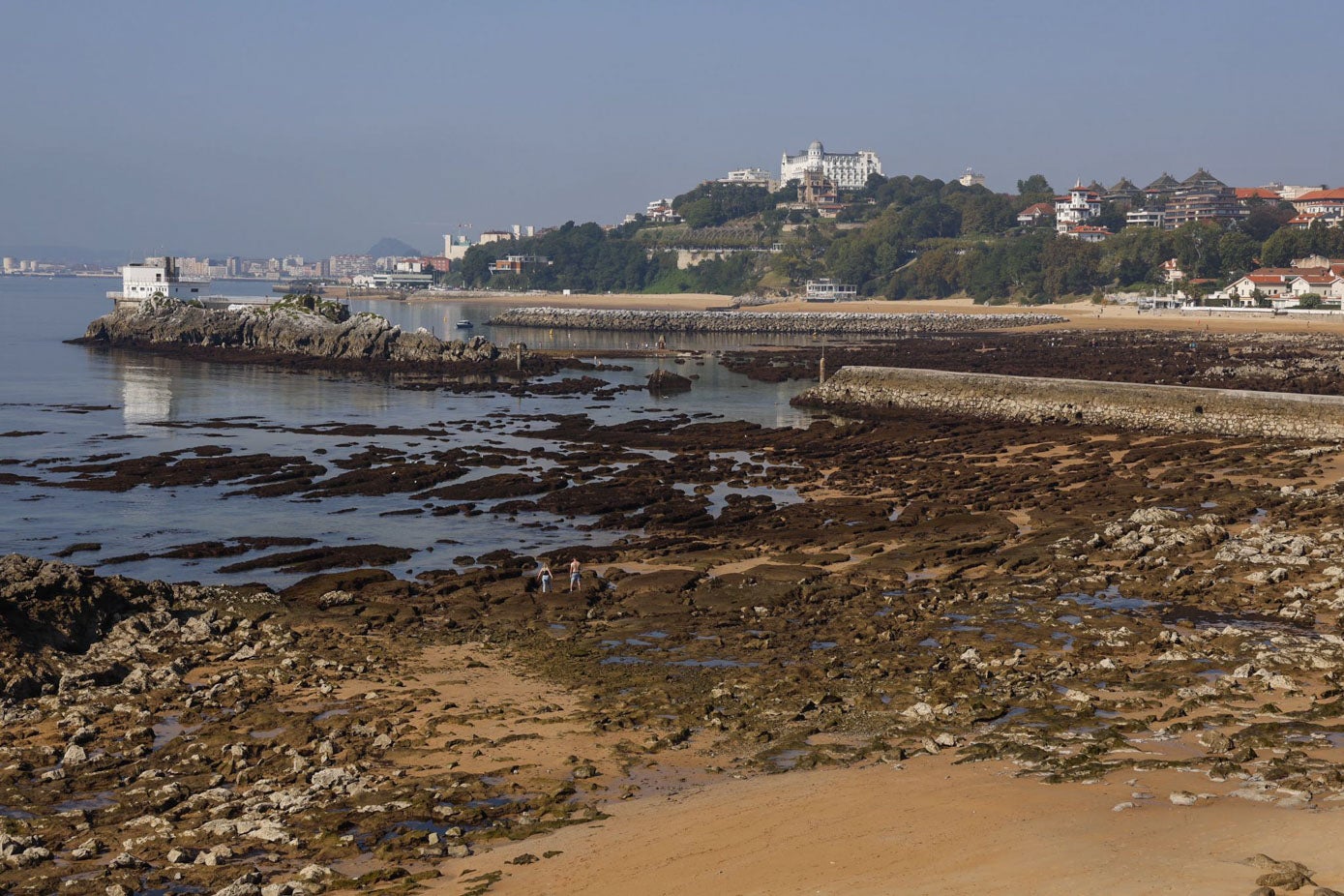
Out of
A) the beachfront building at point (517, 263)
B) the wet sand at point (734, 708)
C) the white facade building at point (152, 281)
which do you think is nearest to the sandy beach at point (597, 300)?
the beachfront building at point (517, 263)

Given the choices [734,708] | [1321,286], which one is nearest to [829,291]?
[1321,286]

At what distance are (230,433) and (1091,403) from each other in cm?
2736

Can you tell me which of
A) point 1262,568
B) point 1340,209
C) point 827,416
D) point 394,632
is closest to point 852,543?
point 1262,568

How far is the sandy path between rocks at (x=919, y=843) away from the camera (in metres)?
8.45

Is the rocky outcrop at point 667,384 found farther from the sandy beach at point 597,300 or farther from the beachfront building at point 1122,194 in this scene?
the beachfront building at point 1122,194

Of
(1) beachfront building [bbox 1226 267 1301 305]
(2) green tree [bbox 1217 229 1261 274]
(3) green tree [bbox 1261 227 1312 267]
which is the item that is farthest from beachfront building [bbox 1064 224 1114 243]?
(1) beachfront building [bbox 1226 267 1301 305]

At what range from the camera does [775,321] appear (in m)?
108

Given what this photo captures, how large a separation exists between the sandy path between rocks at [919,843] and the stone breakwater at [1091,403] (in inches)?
1051

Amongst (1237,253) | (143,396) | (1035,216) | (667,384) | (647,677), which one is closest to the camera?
(647,677)

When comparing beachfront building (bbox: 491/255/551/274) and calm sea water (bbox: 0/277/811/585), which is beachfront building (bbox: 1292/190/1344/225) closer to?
calm sea water (bbox: 0/277/811/585)

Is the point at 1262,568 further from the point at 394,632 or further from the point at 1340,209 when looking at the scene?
the point at 1340,209

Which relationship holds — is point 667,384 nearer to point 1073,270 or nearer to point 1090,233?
point 1073,270

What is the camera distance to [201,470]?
101 ft

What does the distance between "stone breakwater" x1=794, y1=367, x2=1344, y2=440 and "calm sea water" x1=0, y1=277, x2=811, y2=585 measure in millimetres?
3178
